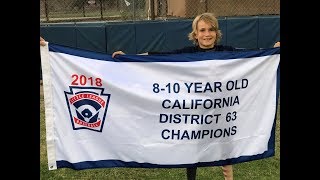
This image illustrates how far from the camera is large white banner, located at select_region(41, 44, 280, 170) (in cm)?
408

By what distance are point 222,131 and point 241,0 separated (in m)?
15.9

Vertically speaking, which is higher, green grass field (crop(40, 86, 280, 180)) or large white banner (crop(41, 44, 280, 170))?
large white banner (crop(41, 44, 280, 170))

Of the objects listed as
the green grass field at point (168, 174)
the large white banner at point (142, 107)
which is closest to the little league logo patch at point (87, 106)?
the large white banner at point (142, 107)

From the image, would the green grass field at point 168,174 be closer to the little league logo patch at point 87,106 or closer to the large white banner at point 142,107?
the large white banner at point 142,107

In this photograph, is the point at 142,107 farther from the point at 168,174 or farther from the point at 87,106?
the point at 168,174

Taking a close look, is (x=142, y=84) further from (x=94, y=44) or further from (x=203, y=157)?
(x=94, y=44)

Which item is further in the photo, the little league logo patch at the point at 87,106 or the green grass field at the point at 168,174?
the green grass field at the point at 168,174

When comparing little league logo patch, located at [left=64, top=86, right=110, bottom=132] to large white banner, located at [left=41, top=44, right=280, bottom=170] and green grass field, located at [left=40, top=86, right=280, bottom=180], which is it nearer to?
large white banner, located at [left=41, top=44, right=280, bottom=170]

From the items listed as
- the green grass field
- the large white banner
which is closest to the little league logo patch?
the large white banner

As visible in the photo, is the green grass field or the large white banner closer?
the large white banner

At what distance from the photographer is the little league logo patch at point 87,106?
4.07 meters

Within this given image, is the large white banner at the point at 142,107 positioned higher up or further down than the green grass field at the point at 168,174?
higher up

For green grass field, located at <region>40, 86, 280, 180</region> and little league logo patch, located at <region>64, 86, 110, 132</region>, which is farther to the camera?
green grass field, located at <region>40, 86, 280, 180</region>

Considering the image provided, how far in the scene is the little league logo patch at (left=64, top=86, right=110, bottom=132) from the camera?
4066 mm
